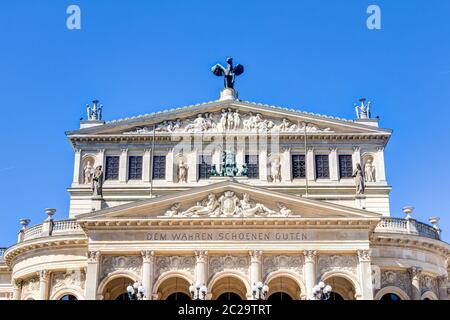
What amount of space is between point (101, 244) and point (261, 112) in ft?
50.4

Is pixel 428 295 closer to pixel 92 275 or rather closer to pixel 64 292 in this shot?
pixel 92 275

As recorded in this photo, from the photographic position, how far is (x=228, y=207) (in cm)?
4075

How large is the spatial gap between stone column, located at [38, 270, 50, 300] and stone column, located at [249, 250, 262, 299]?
512 inches

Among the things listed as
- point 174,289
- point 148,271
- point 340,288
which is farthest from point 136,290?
point 340,288

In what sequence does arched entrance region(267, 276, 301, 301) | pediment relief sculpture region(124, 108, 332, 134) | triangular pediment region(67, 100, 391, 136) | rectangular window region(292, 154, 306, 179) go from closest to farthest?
arched entrance region(267, 276, 301, 301), rectangular window region(292, 154, 306, 179), triangular pediment region(67, 100, 391, 136), pediment relief sculpture region(124, 108, 332, 134)

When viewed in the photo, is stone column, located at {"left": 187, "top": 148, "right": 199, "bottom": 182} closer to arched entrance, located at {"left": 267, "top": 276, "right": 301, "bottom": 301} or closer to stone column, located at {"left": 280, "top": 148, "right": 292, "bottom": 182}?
stone column, located at {"left": 280, "top": 148, "right": 292, "bottom": 182}

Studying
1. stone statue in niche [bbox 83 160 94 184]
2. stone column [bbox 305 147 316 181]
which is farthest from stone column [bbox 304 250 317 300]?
stone statue in niche [bbox 83 160 94 184]

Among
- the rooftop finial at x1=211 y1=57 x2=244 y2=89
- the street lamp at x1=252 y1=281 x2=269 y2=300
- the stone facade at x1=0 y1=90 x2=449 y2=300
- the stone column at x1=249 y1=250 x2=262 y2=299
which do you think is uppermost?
the rooftop finial at x1=211 y1=57 x2=244 y2=89

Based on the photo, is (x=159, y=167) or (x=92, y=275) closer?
(x=92, y=275)

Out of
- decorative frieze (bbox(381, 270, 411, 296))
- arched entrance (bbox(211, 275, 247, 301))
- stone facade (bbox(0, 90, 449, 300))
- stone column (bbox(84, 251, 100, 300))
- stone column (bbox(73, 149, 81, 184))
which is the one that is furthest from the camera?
stone column (bbox(73, 149, 81, 184))

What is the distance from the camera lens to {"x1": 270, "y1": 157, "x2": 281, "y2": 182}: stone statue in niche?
47.9 meters

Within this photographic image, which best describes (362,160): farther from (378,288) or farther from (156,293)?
(156,293)

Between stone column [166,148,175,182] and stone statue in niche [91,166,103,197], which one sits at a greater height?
stone column [166,148,175,182]

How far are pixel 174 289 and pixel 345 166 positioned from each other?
1473cm
